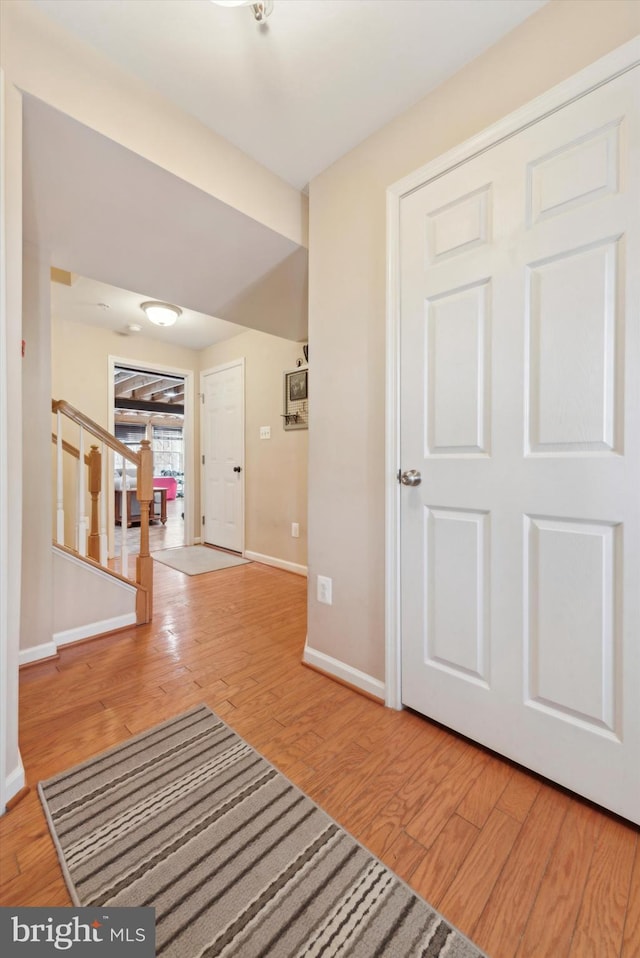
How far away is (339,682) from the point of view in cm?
167

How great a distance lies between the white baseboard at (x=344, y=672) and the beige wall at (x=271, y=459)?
61.0 inches

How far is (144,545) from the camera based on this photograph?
235cm

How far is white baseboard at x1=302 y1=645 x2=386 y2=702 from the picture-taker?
5.08 feet

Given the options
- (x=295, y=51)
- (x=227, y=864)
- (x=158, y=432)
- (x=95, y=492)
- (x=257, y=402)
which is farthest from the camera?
(x=158, y=432)

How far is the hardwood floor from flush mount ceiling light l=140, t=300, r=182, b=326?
8.49ft

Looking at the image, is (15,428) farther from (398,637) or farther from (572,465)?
(572,465)

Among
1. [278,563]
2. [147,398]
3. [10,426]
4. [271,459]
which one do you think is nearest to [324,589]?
[10,426]

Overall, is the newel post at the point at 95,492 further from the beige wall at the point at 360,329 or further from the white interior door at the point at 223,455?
the beige wall at the point at 360,329

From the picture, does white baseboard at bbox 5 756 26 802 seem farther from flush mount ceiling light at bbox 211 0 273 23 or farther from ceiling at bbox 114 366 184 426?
ceiling at bbox 114 366 184 426

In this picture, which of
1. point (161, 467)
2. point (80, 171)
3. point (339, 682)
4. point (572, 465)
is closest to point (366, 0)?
point (80, 171)

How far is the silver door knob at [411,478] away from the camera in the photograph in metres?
1.40

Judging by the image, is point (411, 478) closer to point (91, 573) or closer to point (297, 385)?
point (91, 573)

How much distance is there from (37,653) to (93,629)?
1.06 ft

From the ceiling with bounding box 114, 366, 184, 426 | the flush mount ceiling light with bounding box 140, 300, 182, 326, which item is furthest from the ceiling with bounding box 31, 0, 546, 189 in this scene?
the ceiling with bounding box 114, 366, 184, 426
